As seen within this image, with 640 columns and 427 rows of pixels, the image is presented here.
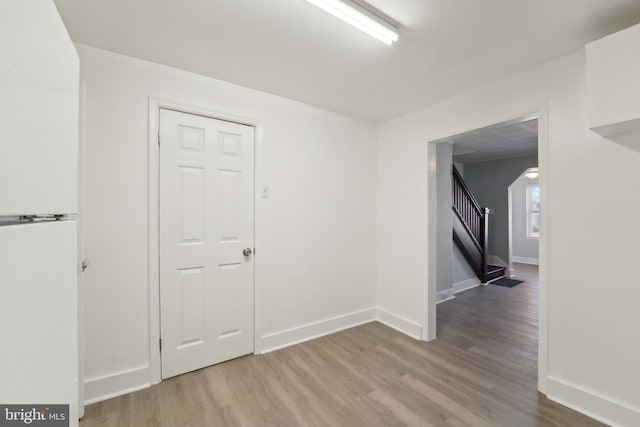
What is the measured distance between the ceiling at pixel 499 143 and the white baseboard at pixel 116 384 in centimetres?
432

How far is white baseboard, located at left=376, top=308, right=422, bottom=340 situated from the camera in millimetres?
2850

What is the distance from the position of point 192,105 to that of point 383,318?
311 centimetres

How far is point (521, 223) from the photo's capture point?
690 cm

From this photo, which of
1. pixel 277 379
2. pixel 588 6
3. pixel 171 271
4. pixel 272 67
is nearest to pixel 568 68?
pixel 588 6

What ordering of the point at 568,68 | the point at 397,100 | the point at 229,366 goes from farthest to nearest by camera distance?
the point at 397,100
the point at 229,366
the point at 568,68

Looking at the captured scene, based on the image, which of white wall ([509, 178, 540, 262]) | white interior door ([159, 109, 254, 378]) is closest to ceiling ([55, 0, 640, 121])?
white interior door ([159, 109, 254, 378])

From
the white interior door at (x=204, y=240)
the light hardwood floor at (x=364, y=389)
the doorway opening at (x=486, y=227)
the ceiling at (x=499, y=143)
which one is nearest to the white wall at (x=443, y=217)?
the doorway opening at (x=486, y=227)

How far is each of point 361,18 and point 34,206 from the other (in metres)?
1.71

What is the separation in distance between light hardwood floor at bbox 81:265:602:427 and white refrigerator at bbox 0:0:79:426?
4.15 ft

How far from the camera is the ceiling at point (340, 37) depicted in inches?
58.2

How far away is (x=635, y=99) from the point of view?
55.6 inches

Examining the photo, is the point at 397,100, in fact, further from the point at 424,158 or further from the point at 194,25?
the point at 194,25

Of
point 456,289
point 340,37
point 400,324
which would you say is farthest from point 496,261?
point 340,37

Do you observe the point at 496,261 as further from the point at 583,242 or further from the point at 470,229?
the point at 583,242
